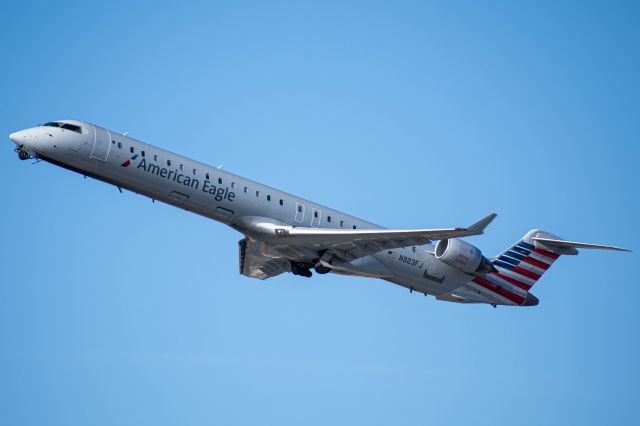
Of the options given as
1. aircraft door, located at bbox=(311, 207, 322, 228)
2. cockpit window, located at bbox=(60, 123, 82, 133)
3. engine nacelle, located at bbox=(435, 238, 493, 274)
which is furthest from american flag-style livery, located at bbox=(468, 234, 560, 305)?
cockpit window, located at bbox=(60, 123, 82, 133)

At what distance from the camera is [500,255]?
98.2 feet

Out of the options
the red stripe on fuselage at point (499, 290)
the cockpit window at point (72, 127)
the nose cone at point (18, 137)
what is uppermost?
the cockpit window at point (72, 127)

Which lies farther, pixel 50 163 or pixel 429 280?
pixel 429 280

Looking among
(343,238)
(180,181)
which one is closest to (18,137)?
(180,181)

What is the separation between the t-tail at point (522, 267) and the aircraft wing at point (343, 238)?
452 cm

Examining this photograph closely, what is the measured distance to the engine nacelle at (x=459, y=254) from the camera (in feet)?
90.4

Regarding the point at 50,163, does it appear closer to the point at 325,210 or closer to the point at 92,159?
the point at 92,159

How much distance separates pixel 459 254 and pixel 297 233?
534cm

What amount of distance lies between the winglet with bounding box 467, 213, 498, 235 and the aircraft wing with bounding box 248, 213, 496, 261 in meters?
1.68

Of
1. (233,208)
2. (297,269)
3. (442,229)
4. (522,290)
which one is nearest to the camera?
(442,229)

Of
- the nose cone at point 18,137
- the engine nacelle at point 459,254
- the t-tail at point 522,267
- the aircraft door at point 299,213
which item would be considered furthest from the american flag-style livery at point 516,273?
the nose cone at point 18,137

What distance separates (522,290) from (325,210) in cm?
738

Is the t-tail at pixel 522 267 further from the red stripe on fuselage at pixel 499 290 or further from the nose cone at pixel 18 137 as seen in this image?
the nose cone at pixel 18 137

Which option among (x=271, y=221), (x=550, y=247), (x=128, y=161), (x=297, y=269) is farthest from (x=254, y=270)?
(x=550, y=247)
